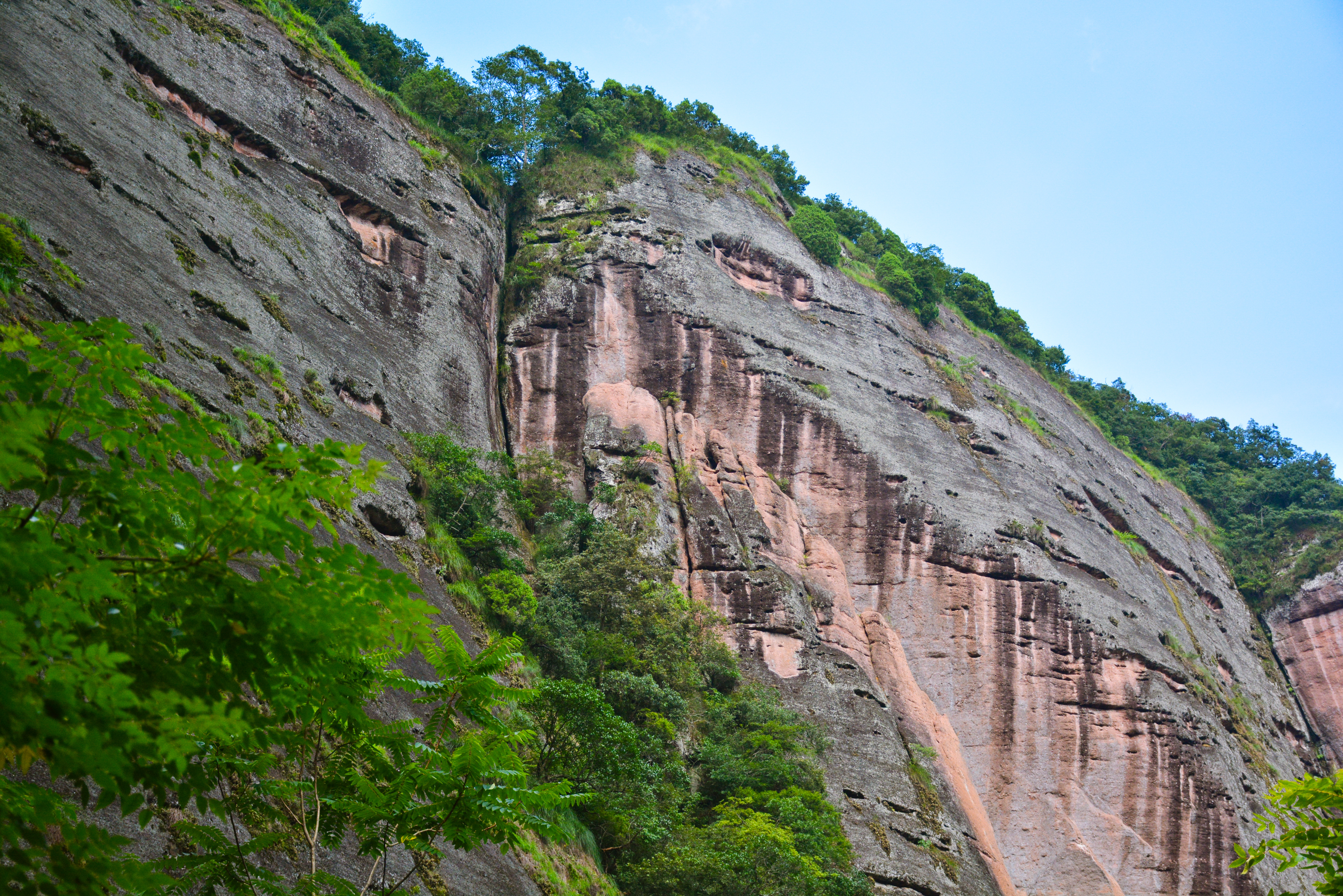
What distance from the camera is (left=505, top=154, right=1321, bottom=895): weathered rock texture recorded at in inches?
1083

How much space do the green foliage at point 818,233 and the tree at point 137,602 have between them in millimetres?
41498

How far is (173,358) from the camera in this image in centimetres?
1359

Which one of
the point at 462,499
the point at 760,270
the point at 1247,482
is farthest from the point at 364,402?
the point at 1247,482

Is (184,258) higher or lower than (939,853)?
higher

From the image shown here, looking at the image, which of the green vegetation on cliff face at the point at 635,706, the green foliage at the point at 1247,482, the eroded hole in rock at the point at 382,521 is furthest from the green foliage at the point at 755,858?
the green foliage at the point at 1247,482

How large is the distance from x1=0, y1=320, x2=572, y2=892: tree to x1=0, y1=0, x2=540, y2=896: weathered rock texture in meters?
3.59

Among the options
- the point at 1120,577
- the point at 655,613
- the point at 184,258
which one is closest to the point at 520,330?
the point at 655,613

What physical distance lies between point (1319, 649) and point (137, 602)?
181 ft

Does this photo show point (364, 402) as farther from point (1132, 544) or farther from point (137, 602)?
point (1132, 544)

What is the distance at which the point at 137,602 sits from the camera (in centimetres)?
382

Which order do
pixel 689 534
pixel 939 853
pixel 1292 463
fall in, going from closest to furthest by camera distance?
1. pixel 939 853
2. pixel 689 534
3. pixel 1292 463

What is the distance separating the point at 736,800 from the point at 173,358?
46.3ft

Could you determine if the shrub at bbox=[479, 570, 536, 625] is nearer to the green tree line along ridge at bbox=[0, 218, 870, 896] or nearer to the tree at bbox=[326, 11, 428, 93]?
the green tree line along ridge at bbox=[0, 218, 870, 896]

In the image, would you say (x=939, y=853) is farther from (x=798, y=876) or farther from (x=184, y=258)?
(x=184, y=258)
